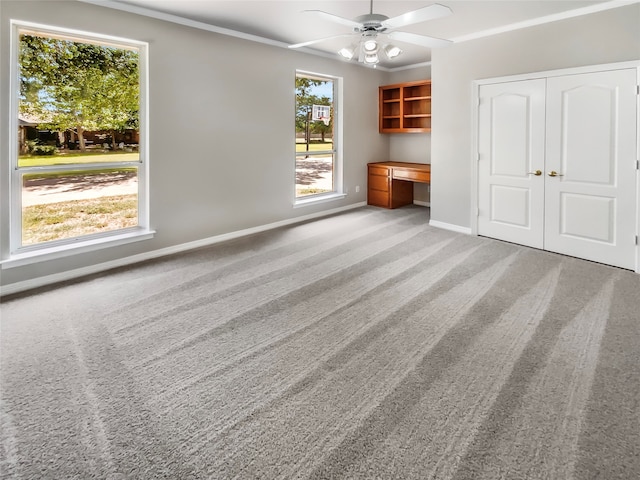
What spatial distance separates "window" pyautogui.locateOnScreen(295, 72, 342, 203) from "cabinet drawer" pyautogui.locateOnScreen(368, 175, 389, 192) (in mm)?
745

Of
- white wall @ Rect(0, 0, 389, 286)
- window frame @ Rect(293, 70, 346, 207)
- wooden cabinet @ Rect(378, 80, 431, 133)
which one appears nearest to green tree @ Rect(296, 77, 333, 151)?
window frame @ Rect(293, 70, 346, 207)

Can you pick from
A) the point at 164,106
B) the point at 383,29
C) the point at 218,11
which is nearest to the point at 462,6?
the point at 383,29

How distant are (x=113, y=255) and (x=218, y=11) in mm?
2861

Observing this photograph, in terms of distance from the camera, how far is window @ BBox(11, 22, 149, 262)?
363cm

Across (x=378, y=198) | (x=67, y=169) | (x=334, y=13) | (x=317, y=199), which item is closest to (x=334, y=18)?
(x=334, y=13)

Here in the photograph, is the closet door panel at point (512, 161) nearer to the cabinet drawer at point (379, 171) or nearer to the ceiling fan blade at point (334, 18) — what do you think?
the cabinet drawer at point (379, 171)

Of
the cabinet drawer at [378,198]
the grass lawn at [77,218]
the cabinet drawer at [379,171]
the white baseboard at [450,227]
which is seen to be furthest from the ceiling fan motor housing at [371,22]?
the cabinet drawer at [378,198]

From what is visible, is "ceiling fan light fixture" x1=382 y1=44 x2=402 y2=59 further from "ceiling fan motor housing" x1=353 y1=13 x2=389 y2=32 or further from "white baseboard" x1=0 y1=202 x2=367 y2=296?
"white baseboard" x1=0 y1=202 x2=367 y2=296

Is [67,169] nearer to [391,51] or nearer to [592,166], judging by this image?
[391,51]

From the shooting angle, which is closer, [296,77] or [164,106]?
[164,106]

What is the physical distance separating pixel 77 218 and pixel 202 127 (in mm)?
1747

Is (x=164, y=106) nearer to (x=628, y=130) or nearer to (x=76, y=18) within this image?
(x=76, y=18)

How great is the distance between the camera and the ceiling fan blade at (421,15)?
2611 millimetres

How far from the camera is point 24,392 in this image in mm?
2133
